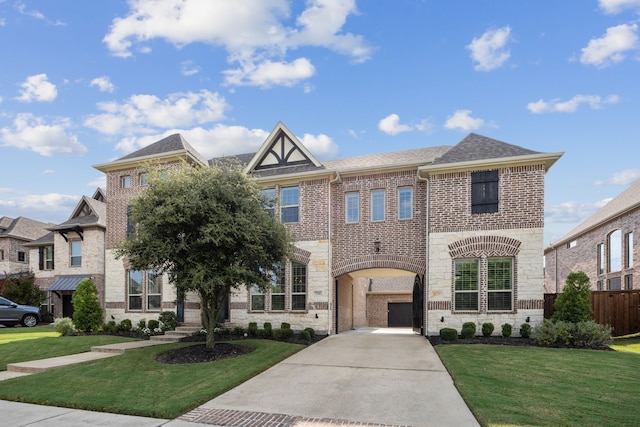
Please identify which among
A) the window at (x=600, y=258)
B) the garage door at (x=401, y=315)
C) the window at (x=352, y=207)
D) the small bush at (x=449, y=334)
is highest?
the window at (x=352, y=207)

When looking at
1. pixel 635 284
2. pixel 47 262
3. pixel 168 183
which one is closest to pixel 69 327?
pixel 168 183

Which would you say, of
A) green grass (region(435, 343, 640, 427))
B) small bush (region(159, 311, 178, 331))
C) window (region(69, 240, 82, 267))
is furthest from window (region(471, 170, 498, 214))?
window (region(69, 240, 82, 267))

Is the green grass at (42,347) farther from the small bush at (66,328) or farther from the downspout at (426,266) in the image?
the downspout at (426,266)

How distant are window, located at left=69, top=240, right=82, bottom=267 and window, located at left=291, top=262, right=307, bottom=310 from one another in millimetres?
13977

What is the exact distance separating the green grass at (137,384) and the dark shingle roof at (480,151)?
938 cm

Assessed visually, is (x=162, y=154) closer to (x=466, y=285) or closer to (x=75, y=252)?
(x=75, y=252)

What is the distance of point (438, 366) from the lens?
9.73m

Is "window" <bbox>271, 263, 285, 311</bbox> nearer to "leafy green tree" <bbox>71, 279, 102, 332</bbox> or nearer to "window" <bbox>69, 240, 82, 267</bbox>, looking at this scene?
"leafy green tree" <bbox>71, 279, 102, 332</bbox>

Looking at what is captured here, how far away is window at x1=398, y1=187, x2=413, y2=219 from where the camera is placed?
15609mm

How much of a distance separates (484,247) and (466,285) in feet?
4.97

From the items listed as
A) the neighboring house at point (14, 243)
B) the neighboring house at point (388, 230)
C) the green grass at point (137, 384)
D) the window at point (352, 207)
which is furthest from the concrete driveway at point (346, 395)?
the neighboring house at point (14, 243)

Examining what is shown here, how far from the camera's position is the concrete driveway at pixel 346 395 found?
6.30 meters

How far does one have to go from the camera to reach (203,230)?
1017cm

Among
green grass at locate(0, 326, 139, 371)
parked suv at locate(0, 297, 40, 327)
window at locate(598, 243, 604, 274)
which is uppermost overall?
window at locate(598, 243, 604, 274)
